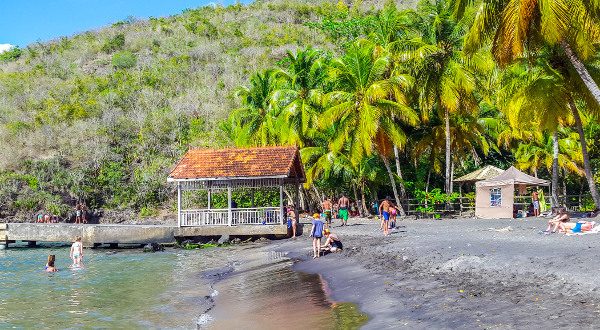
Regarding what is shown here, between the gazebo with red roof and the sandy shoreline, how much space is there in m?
9.51

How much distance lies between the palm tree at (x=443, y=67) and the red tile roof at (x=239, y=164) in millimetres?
8553

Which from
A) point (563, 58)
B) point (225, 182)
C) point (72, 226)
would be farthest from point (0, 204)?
point (563, 58)

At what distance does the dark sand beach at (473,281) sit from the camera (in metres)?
8.30

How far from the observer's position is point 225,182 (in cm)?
2731

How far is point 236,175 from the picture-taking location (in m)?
26.5

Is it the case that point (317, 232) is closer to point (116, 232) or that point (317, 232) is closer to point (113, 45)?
point (116, 232)

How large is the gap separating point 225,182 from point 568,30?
16209 millimetres

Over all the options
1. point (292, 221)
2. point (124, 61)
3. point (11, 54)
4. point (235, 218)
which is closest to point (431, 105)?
point (292, 221)

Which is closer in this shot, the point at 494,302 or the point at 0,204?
the point at 494,302

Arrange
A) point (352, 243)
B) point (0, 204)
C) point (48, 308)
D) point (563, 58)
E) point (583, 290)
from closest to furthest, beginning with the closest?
1. point (583, 290)
2. point (48, 308)
3. point (352, 243)
4. point (563, 58)
5. point (0, 204)

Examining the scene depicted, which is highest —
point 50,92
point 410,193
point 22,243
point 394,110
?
point 50,92

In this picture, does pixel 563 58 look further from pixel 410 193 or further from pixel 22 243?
pixel 22 243

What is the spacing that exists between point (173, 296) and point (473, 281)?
7.67 metres

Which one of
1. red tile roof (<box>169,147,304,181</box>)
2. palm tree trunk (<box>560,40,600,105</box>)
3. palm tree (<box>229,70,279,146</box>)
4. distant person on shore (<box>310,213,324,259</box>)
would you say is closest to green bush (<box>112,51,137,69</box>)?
palm tree (<box>229,70,279,146</box>)
